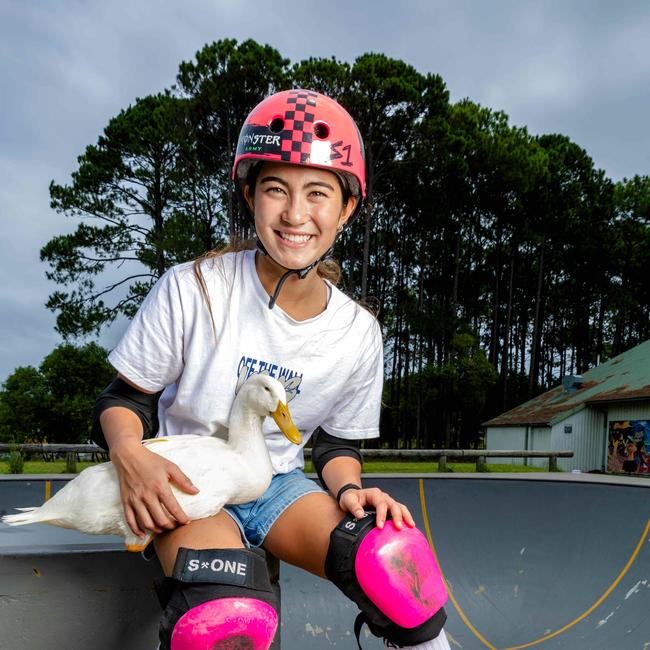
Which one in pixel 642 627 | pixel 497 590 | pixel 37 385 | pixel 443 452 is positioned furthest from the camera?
pixel 37 385

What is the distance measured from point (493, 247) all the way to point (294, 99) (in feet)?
90.2

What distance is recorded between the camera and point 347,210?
1877 mm

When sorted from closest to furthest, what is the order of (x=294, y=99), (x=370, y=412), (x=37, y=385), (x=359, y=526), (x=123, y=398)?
(x=359, y=526) < (x=123, y=398) < (x=294, y=99) < (x=370, y=412) < (x=37, y=385)

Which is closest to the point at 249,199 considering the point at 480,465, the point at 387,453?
the point at 387,453

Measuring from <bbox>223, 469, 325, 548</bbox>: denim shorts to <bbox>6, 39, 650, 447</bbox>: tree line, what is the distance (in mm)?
13429

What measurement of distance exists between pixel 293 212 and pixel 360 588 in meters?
0.96

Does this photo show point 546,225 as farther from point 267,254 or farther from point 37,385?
point 267,254

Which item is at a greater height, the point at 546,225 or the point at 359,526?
the point at 546,225

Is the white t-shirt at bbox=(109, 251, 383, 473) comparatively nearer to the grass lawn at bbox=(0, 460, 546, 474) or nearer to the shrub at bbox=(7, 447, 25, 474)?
the shrub at bbox=(7, 447, 25, 474)

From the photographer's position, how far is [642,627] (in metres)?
2.75

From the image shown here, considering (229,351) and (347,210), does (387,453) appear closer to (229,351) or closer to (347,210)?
(347,210)

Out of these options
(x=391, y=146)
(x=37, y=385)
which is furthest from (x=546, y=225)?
(x=37, y=385)

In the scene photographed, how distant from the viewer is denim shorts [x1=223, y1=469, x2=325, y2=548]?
5.55ft

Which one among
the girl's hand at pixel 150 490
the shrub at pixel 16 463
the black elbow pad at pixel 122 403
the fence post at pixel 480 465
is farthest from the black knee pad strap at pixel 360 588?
the fence post at pixel 480 465
